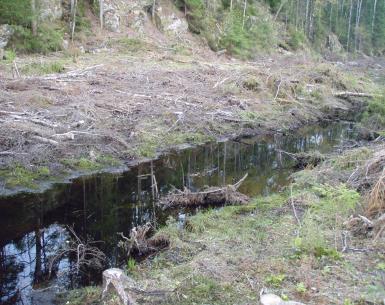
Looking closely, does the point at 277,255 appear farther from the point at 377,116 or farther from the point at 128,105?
the point at 377,116

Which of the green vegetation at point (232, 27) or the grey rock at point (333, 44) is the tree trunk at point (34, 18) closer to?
the green vegetation at point (232, 27)

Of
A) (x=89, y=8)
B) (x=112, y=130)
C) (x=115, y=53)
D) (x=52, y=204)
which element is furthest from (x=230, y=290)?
(x=89, y=8)

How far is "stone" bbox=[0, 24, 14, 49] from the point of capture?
796 inches

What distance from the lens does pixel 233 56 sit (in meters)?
33.3

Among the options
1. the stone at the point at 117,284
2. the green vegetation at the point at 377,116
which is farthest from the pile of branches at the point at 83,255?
the green vegetation at the point at 377,116

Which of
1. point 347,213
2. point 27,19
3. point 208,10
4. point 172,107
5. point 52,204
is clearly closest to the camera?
point 347,213

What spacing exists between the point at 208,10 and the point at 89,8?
11033 mm

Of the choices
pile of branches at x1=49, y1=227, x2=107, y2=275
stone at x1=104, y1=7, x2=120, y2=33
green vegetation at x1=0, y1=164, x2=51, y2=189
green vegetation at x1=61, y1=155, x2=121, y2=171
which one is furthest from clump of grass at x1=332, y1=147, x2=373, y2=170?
stone at x1=104, y1=7, x2=120, y2=33

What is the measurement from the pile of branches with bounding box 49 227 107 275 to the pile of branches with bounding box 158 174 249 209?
238 cm

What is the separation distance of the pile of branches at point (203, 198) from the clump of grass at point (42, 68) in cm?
1054

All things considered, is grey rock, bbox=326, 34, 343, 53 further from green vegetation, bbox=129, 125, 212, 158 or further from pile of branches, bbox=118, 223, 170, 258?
pile of branches, bbox=118, 223, 170, 258

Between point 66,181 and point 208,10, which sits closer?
point 66,181

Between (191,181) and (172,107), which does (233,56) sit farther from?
(191,181)

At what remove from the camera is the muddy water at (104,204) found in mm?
7090
